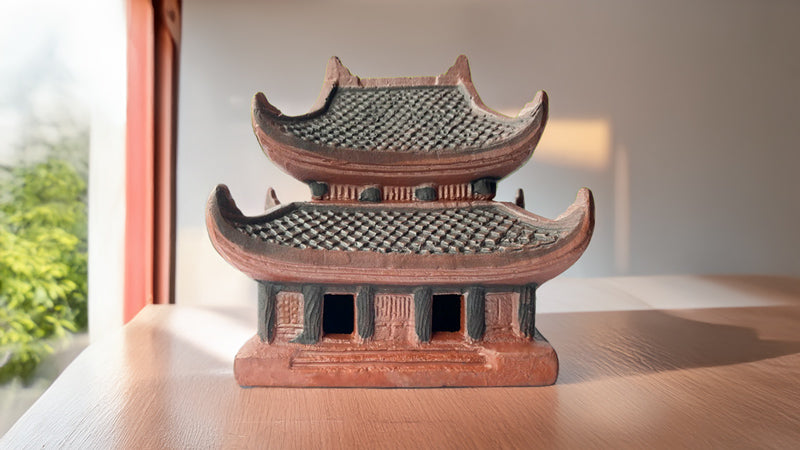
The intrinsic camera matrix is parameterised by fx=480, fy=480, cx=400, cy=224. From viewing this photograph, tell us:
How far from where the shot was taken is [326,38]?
141 inches

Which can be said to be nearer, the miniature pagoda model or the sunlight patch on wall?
the miniature pagoda model

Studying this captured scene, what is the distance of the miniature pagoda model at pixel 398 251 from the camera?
51.1 inches

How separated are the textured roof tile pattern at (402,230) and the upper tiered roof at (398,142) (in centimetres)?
12

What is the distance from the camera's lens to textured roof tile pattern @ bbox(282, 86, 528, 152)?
1541mm

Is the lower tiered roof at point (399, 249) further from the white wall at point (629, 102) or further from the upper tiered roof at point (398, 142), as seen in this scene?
the white wall at point (629, 102)

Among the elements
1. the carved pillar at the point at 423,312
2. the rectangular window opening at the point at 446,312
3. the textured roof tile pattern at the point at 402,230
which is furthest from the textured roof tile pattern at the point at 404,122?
the rectangular window opening at the point at 446,312

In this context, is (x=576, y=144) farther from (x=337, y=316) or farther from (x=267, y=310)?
(x=267, y=310)

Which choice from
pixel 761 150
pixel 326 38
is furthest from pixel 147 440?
pixel 761 150

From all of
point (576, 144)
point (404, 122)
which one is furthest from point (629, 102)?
point (404, 122)

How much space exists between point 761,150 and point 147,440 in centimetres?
469

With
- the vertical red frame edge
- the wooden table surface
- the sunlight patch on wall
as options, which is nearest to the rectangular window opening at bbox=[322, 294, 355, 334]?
the wooden table surface

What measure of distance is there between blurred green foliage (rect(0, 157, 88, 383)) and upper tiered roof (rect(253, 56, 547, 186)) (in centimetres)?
155

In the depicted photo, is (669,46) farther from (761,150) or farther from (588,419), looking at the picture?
(588,419)

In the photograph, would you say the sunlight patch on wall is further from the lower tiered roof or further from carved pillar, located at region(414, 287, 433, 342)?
carved pillar, located at region(414, 287, 433, 342)
